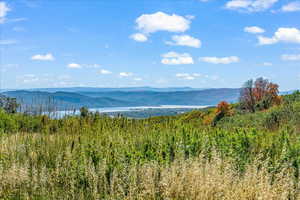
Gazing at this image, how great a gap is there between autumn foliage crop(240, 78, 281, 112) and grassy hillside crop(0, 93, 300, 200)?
21153mm

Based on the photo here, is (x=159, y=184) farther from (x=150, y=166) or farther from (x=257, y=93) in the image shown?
(x=257, y=93)

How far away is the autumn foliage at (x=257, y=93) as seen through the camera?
2862 centimetres

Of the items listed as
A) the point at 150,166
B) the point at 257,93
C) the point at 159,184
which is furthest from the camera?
the point at 257,93

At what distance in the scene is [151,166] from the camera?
5.78m

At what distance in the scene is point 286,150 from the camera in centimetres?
632

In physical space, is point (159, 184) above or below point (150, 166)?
below

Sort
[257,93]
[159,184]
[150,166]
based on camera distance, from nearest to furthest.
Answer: [159,184], [150,166], [257,93]

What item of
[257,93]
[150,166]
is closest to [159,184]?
[150,166]

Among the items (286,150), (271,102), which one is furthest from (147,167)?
(271,102)

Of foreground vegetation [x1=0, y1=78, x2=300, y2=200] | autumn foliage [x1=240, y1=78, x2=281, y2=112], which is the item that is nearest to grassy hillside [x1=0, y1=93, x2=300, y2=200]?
foreground vegetation [x1=0, y1=78, x2=300, y2=200]

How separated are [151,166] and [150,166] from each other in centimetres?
2

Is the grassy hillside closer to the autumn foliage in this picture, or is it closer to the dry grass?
the dry grass

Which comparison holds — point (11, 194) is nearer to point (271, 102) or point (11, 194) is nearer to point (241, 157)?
point (241, 157)

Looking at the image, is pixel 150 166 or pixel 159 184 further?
pixel 150 166
